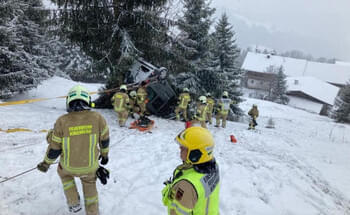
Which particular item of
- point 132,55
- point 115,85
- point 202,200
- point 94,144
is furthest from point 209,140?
point 115,85

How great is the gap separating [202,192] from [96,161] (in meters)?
1.79

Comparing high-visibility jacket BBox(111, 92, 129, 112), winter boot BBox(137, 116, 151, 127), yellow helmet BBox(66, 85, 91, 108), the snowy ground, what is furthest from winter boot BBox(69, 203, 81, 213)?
high-visibility jacket BBox(111, 92, 129, 112)

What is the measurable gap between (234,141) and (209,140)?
750 cm

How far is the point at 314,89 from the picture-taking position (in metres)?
41.6

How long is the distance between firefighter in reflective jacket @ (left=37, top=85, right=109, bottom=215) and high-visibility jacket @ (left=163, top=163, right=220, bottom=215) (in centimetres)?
139

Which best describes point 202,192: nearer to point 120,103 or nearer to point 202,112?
point 120,103

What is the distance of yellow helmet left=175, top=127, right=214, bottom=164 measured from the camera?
76.4 inches

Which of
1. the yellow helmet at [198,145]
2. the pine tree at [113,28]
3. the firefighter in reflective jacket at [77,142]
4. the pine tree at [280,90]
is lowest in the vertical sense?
the pine tree at [280,90]

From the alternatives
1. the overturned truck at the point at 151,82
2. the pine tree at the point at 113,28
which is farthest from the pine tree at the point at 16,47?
the overturned truck at the point at 151,82

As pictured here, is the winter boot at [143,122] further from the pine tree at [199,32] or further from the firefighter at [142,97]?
the pine tree at [199,32]

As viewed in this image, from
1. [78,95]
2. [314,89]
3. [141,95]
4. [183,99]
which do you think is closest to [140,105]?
[141,95]

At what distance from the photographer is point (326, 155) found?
8898 mm

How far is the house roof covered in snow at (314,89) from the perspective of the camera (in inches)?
1588

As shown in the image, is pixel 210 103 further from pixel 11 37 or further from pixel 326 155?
pixel 11 37
